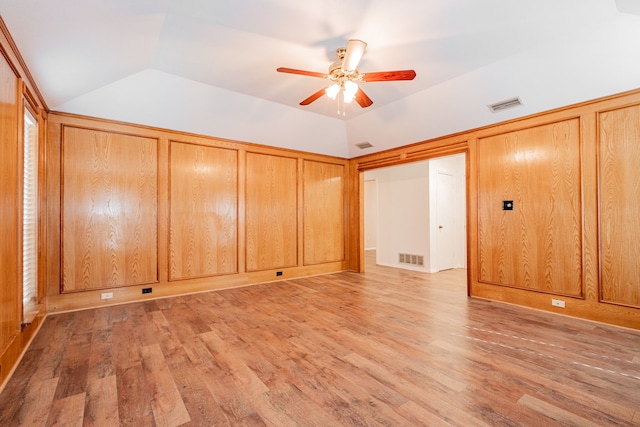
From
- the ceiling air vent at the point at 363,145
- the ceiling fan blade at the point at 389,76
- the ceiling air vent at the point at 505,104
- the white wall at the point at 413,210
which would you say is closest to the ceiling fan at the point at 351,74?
the ceiling fan blade at the point at 389,76

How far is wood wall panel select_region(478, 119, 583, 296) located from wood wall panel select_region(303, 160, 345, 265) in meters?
2.86

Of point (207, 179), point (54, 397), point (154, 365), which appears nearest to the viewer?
point (54, 397)

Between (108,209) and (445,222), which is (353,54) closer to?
(108,209)

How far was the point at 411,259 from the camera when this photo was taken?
259 inches

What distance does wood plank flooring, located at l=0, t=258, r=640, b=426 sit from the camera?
1711mm

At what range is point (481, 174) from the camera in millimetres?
4234

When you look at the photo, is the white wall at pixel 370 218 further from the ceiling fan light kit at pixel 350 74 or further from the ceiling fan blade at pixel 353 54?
the ceiling fan blade at pixel 353 54

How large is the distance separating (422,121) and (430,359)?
3459mm

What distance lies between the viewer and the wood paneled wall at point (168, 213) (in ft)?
11.9

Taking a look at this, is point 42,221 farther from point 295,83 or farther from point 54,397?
point 295,83

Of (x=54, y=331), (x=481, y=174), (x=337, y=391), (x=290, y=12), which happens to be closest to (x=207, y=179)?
(x=54, y=331)

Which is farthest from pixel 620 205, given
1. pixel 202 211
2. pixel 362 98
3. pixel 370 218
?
pixel 370 218

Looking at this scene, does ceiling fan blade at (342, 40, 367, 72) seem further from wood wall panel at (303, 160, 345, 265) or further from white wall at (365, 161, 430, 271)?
white wall at (365, 161, 430, 271)

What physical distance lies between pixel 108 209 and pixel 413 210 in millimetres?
5767
